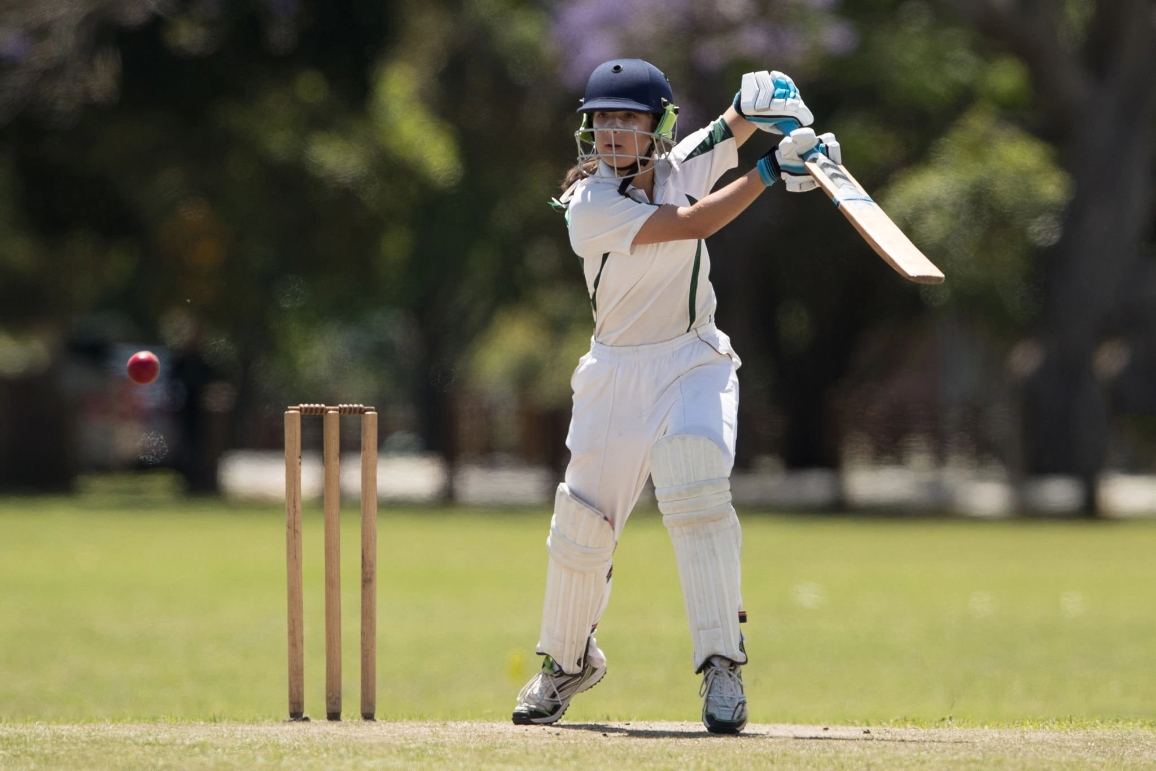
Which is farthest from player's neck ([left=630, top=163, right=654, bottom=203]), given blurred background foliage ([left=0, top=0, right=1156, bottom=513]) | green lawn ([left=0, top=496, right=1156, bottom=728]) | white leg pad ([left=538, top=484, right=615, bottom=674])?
blurred background foliage ([left=0, top=0, right=1156, bottom=513])

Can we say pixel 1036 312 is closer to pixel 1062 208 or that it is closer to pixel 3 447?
pixel 1062 208

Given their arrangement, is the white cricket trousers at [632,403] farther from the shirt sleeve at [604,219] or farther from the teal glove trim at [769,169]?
the teal glove trim at [769,169]

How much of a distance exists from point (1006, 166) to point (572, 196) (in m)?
14.7

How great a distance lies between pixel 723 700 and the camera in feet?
15.3

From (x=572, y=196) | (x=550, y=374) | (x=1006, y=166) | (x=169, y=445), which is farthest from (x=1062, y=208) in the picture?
(x=550, y=374)

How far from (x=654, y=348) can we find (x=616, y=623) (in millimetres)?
4677

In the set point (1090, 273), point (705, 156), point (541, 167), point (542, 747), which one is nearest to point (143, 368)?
point (705, 156)

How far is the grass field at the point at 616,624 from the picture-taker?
6.87m

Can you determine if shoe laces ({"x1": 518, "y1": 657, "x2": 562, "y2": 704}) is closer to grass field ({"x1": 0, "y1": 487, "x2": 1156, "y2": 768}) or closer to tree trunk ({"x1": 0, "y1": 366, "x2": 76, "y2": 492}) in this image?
grass field ({"x1": 0, "y1": 487, "x2": 1156, "y2": 768})

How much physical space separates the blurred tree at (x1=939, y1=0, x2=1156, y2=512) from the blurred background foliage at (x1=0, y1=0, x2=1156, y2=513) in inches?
1.1

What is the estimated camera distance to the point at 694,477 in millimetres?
4754

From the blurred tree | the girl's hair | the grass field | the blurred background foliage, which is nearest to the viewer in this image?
the girl's hair

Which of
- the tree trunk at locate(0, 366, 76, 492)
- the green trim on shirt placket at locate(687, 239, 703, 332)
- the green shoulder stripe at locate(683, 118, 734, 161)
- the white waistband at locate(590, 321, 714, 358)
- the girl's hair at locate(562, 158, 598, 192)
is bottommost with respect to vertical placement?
the tree trunk at locate(0, 366, 76, 492)

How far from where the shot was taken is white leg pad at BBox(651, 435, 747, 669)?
475cm
